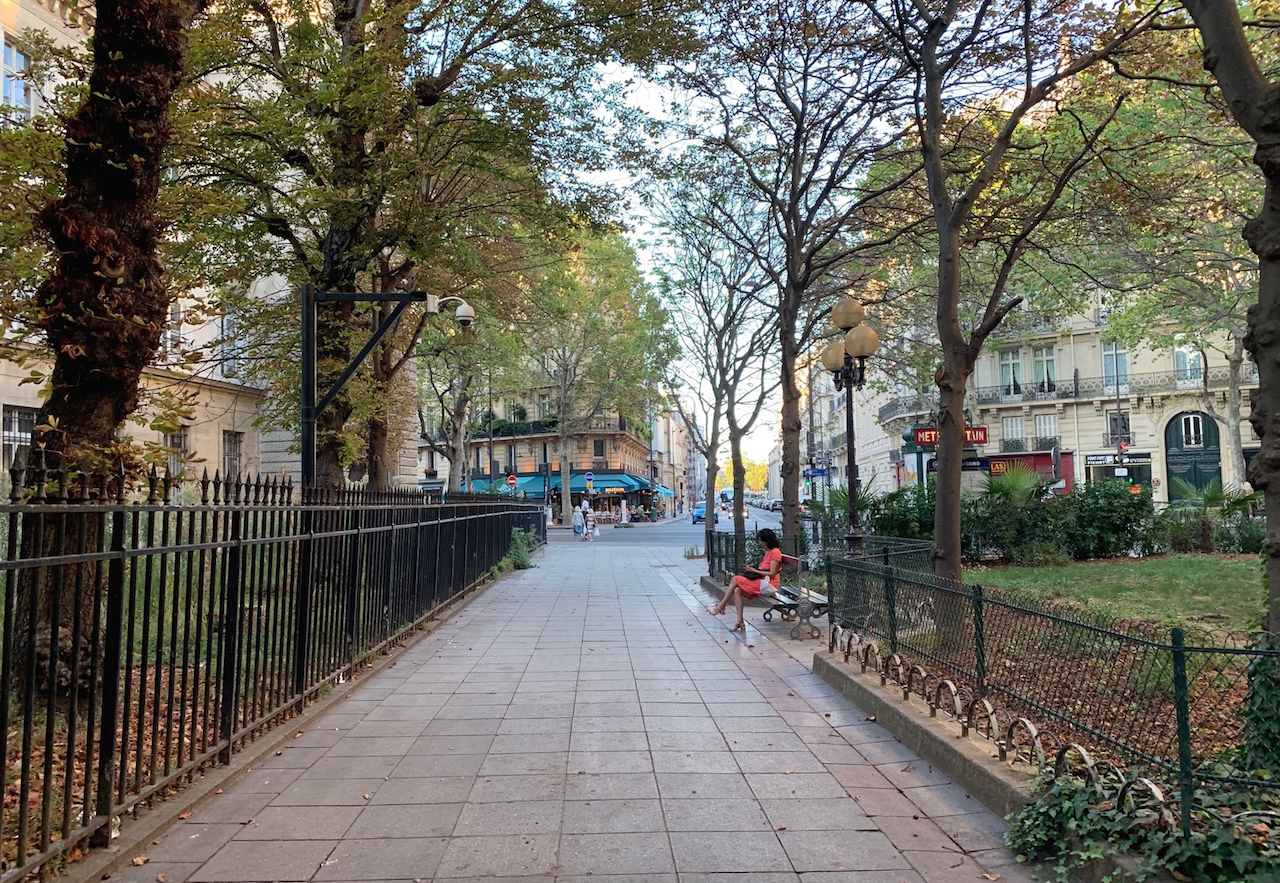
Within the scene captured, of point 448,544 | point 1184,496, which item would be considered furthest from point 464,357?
point 1184,496

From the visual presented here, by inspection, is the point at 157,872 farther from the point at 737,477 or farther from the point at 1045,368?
the point at 1045,368

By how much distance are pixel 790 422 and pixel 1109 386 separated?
3510 centimetres

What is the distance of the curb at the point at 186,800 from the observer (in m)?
3.70

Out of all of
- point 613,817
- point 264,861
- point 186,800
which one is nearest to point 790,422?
point 613,817

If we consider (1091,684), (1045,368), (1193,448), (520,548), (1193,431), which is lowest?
(520,548)

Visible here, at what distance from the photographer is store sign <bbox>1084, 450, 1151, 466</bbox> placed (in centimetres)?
4169

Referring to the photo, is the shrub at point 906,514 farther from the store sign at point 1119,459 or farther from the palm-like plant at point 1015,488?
the store sign at point 1119,459

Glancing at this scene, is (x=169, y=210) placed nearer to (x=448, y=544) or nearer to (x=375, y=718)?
(x=375, y=718)

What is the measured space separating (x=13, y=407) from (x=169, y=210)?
1377 centimetres

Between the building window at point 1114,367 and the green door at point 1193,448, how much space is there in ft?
9.81

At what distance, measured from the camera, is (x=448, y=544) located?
12.9 m

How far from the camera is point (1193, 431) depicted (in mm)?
41312

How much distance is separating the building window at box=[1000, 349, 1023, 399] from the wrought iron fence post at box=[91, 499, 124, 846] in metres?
47.5

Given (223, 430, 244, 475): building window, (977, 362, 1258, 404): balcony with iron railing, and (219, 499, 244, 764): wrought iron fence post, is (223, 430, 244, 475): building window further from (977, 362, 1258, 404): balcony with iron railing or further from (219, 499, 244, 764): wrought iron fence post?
(977, 362, 1258, 404): balcony with iron railing
